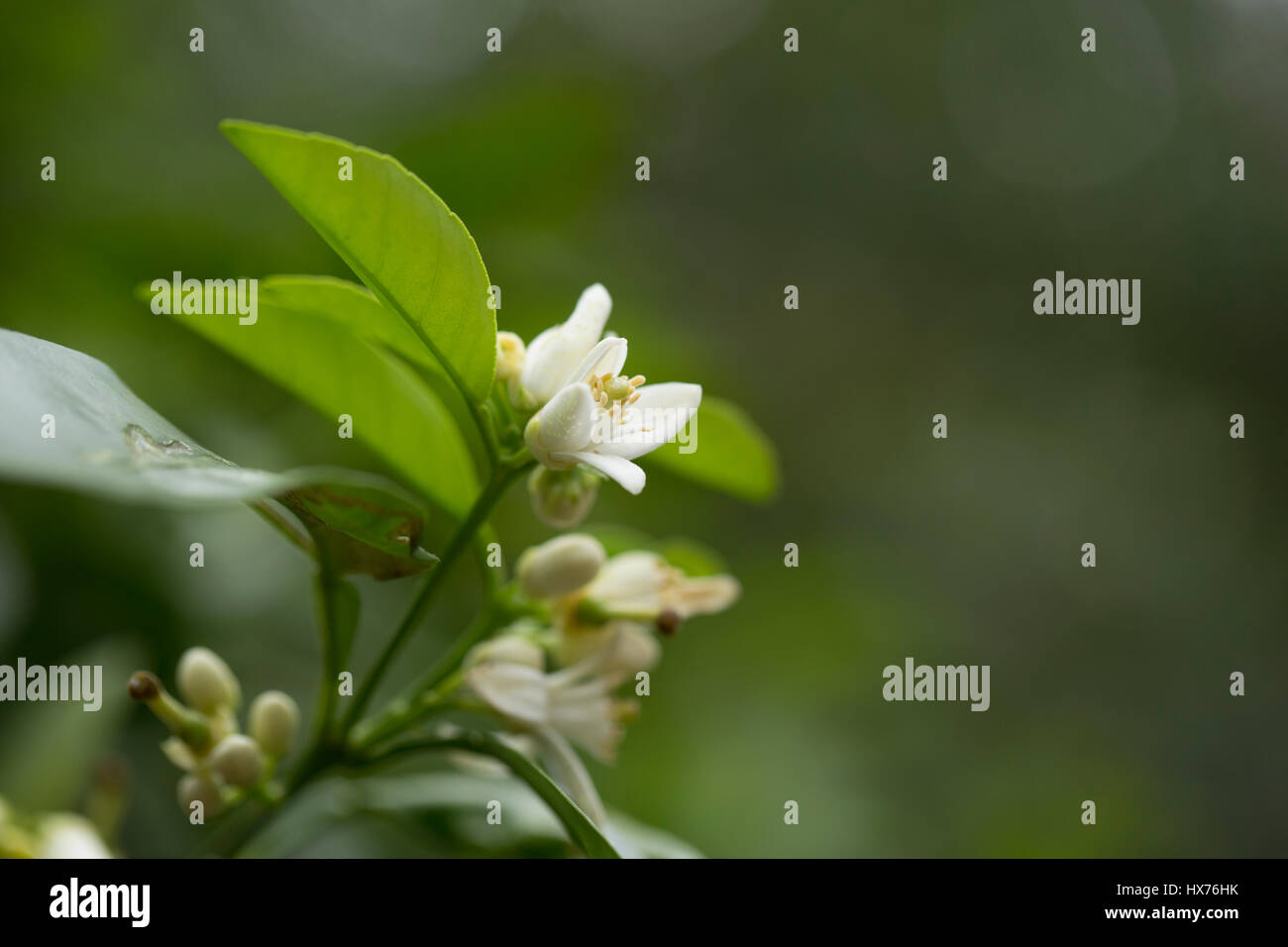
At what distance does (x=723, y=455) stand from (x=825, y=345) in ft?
12.2

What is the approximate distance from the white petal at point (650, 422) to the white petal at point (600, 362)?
0.13 feet

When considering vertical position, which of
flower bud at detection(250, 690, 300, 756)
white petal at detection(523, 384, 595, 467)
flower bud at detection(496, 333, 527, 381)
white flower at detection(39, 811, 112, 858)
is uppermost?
flower bud at detection(496, 333, 527, 381)

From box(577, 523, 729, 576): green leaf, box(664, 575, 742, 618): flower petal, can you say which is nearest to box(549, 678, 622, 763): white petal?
box(664, 575, 742, 618): flower petal

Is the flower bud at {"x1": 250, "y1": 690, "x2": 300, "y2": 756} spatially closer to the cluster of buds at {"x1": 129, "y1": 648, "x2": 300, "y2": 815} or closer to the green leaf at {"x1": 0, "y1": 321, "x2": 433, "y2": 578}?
the cluster of buds at {"x1": 129, "y1": 648, "x2": 300, "y2": 815}

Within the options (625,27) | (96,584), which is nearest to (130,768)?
(96,584)

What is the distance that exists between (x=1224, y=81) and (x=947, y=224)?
1.44m

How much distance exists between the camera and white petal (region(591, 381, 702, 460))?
78cm

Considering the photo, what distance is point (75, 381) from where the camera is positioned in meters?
0.64

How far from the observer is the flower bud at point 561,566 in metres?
0.88

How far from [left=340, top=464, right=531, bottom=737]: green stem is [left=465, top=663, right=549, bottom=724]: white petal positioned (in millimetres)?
78
